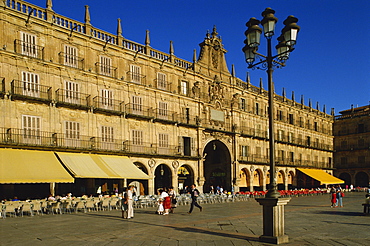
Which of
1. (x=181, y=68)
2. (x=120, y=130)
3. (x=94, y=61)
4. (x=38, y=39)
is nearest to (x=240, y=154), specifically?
(x=181, y=68)

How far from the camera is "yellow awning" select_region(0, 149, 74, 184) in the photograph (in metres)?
21.7

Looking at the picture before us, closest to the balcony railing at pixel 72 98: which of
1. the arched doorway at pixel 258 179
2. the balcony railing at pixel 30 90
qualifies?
the balcony railing at pixel 30 90

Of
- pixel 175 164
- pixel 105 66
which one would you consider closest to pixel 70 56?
pixel 105 66

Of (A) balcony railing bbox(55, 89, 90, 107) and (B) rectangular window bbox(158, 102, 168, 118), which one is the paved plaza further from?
(B) rectangular window bbox(158, 102, 168, 118)

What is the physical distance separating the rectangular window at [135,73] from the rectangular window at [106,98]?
9.48 ft

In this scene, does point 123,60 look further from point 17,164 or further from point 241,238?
point 241,238

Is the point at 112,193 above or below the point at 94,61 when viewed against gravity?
below

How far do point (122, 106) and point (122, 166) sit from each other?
18.4 feet

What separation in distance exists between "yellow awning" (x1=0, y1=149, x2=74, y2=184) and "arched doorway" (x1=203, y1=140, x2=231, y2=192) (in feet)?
67.0

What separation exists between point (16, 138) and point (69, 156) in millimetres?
3840

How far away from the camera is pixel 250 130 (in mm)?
45750

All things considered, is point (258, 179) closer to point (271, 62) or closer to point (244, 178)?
point (244, 178)

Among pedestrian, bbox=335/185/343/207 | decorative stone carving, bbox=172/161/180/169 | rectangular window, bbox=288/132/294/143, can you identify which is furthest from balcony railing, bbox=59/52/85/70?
rectangular window, bbox=288/132/294/143

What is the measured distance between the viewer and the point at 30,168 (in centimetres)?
2297
